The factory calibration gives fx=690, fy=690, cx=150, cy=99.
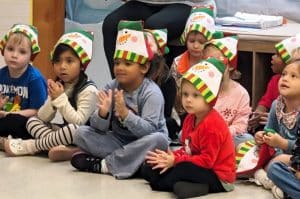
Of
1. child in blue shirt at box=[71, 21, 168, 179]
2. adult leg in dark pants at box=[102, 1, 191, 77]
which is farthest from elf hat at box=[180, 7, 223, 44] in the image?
child in blue shirt at box=[71, 21, 168, 179]

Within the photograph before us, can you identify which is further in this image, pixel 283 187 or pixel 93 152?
pixel 93 152

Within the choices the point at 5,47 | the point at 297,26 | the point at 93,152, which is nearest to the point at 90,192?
the point at 93,152

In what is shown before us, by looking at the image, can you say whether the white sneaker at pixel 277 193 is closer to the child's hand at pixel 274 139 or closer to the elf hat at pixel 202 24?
the child's hand at pixel 274 139

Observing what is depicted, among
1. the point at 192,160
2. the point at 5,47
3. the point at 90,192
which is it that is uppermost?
the point at 5,47

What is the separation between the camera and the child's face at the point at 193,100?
7.93 feet

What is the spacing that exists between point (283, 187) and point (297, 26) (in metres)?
1.53

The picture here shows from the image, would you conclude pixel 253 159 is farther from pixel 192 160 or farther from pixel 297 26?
Answer: pixel 297 26

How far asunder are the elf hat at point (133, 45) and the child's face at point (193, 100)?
12.4 inches

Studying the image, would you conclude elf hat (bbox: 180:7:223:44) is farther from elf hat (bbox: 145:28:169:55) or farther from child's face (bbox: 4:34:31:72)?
child's face (bbox: 4:34:31:72)

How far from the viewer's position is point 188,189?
2.41 m

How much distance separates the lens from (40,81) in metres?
3.10

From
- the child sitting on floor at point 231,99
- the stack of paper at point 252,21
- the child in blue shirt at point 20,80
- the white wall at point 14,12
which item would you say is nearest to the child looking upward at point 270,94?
the child sitting on floor at point 231,99

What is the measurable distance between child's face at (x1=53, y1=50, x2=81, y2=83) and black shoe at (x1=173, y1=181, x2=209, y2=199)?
2.48 ft

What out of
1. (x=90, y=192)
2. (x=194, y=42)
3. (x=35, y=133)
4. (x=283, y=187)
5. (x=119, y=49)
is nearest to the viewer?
(x=283, y=187)
